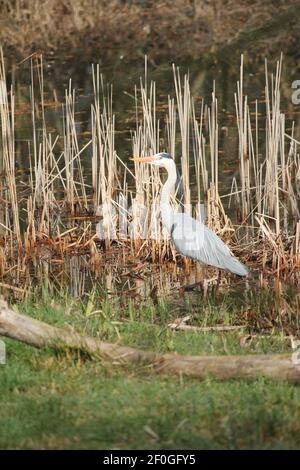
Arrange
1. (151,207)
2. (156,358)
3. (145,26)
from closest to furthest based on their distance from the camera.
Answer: (156,358) → (151,207) → (145,26)

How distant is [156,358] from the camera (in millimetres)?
5492

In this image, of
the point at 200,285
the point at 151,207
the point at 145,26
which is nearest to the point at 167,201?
the point at 151,207

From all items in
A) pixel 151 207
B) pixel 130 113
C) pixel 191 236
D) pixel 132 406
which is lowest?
pixel 132 406

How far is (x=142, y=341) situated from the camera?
20.2 ft

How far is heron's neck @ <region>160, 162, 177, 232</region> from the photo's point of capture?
9.21 metres

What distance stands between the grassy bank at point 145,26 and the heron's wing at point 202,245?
943 centimetres

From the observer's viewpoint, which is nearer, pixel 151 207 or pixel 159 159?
pixel 159 159

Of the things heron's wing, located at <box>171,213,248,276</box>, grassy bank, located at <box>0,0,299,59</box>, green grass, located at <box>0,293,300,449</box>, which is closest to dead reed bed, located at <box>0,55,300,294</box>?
heron's wing, located at <box>171,213,248,276</box>

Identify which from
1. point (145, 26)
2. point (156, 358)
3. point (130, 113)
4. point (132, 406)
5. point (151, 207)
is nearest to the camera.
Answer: point (132, 406)

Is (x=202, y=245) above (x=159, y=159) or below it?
below

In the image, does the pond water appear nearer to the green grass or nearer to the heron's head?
the heron's head

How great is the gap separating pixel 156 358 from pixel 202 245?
353 cm

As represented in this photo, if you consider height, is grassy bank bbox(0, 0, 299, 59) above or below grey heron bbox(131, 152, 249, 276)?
above

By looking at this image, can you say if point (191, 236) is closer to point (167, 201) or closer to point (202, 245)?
point (202, 245)
